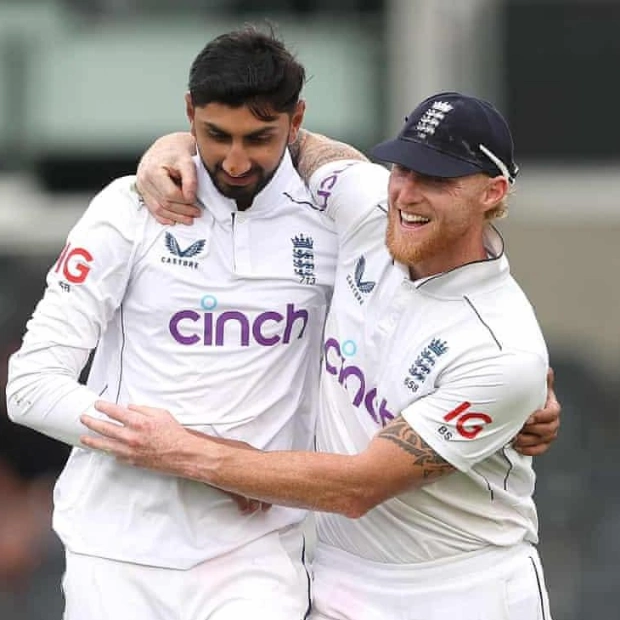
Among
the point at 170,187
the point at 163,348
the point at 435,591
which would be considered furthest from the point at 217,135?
the point at 435,591

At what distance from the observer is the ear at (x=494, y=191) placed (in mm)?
4805

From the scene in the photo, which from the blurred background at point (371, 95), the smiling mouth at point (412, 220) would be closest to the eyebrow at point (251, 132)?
the smiling mouth at point (412, 220)

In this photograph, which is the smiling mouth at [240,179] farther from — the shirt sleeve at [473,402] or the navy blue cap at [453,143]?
the shirt sleeve at [473,402]

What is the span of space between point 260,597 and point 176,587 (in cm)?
21

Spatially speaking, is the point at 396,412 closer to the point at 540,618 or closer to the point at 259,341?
the point at 259,341

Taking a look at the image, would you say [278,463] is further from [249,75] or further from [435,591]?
[249,75]

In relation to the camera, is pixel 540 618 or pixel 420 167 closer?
pixel 420 167

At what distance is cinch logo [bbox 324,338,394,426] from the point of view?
16.1 feet

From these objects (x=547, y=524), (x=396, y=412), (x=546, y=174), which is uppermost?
(x=396, y=412)

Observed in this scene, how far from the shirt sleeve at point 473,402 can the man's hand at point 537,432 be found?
0.53 feet

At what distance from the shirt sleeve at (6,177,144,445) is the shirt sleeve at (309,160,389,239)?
55 centimetres

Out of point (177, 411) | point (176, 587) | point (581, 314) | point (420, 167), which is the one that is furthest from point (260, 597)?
point (581, 314)

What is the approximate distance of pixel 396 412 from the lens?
487 cm

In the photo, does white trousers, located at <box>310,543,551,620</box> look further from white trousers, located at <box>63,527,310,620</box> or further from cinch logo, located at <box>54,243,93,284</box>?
cinch logo, located at <box>54,243,93,284</box>
